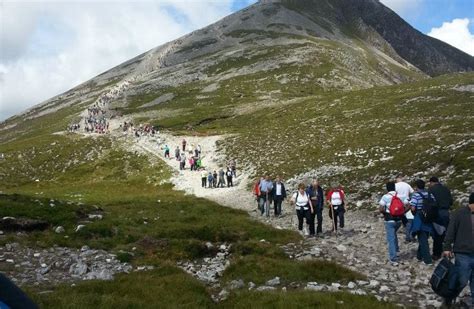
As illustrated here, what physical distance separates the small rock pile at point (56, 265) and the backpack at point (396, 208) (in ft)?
34.1

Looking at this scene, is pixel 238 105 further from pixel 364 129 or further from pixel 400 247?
pixel 400 247

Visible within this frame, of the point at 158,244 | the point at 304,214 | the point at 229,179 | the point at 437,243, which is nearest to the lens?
the point at 437,243

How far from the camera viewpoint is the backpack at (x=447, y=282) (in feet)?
36.8

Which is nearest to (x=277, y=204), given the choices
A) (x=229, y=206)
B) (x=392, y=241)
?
(x=229, y=206)

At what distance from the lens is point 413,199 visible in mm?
16859

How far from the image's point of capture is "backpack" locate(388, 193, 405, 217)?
55.2 ft

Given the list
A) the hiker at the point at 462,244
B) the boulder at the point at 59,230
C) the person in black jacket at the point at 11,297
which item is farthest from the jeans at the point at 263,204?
the person in black jacket at the point at 11,297

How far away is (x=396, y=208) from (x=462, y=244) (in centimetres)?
551

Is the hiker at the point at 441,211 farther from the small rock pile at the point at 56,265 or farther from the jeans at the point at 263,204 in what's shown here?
the jeans at the point at 263,204

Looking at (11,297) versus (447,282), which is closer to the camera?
(11,297)

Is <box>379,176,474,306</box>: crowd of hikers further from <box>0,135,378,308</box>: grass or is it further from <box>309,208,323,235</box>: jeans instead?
<box>309,208,323,235</box>: jeans

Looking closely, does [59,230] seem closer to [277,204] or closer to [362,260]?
[362,260]

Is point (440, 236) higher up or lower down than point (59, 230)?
lower down

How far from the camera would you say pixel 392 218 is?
55.5ft
